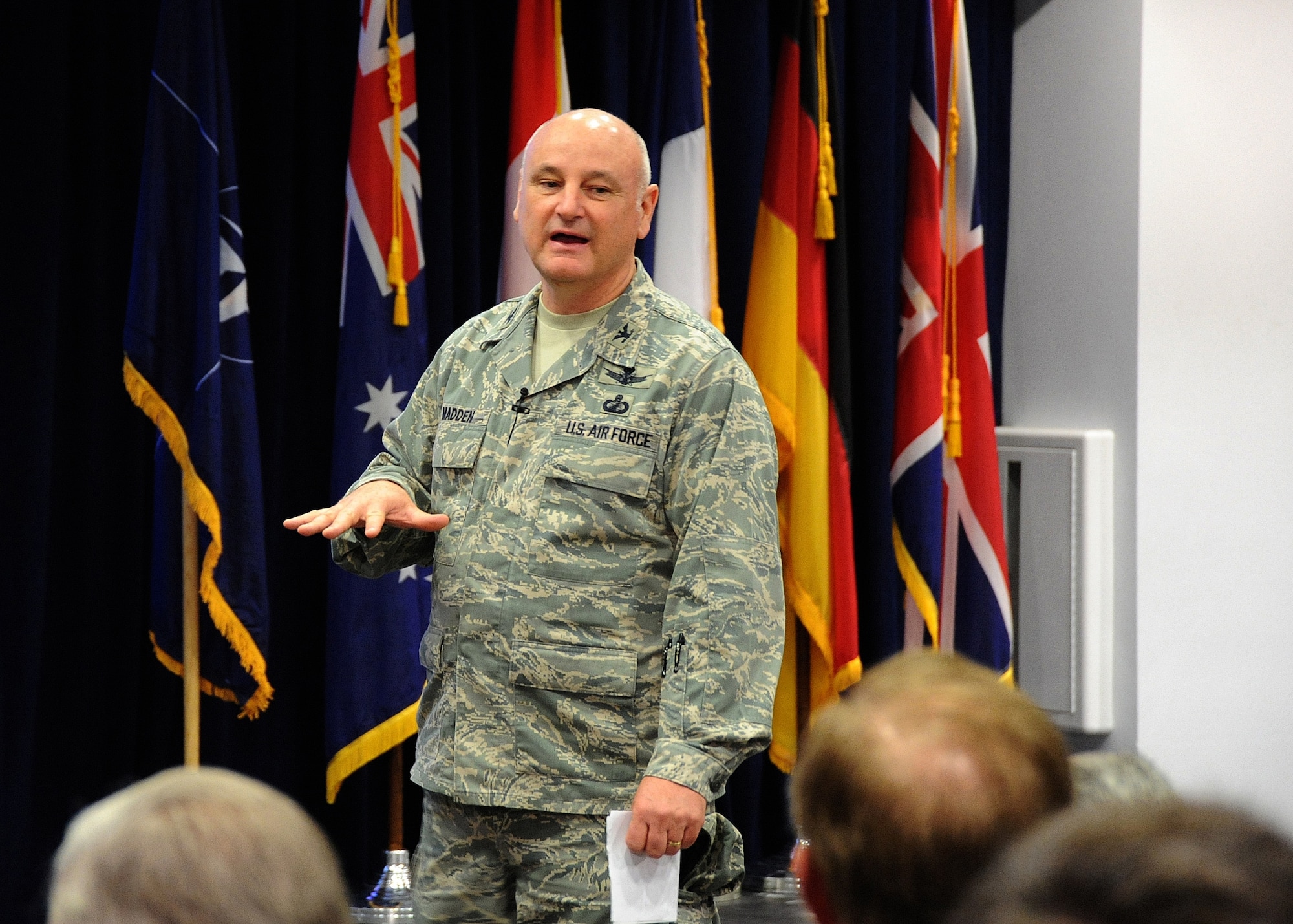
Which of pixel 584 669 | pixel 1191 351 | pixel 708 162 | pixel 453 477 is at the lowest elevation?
pixel 584 669

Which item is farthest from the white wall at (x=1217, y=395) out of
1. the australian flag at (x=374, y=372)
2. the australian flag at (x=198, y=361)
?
the australian flag at (x=198, y=361)

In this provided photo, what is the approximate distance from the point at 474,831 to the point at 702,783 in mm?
346

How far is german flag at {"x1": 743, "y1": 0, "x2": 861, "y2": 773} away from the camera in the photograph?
3748 mm

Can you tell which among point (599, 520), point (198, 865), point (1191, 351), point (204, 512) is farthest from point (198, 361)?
point (1191, 351)

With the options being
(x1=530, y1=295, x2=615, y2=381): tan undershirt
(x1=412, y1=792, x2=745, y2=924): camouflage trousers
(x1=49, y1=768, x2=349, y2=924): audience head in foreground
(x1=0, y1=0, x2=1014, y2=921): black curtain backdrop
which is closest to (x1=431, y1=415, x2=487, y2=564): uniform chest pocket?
(x1=530, y1=295, x2=615, y2=381): tan undershirt

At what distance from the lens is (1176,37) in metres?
4.03

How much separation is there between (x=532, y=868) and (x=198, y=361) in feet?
4.98

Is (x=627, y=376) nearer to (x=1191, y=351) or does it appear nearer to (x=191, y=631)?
(x=191, y=631)

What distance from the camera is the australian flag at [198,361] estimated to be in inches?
117

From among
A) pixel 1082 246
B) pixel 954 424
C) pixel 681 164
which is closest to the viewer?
pixel 681 164

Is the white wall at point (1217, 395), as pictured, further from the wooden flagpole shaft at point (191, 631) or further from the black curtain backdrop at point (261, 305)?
the wooden flagpole shaft at point (191, 631)

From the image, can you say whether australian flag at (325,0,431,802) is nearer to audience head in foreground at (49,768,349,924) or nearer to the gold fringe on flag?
the gold fringe on flag

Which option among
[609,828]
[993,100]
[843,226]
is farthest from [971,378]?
[609,828]

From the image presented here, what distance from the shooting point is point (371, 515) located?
1.85 m
